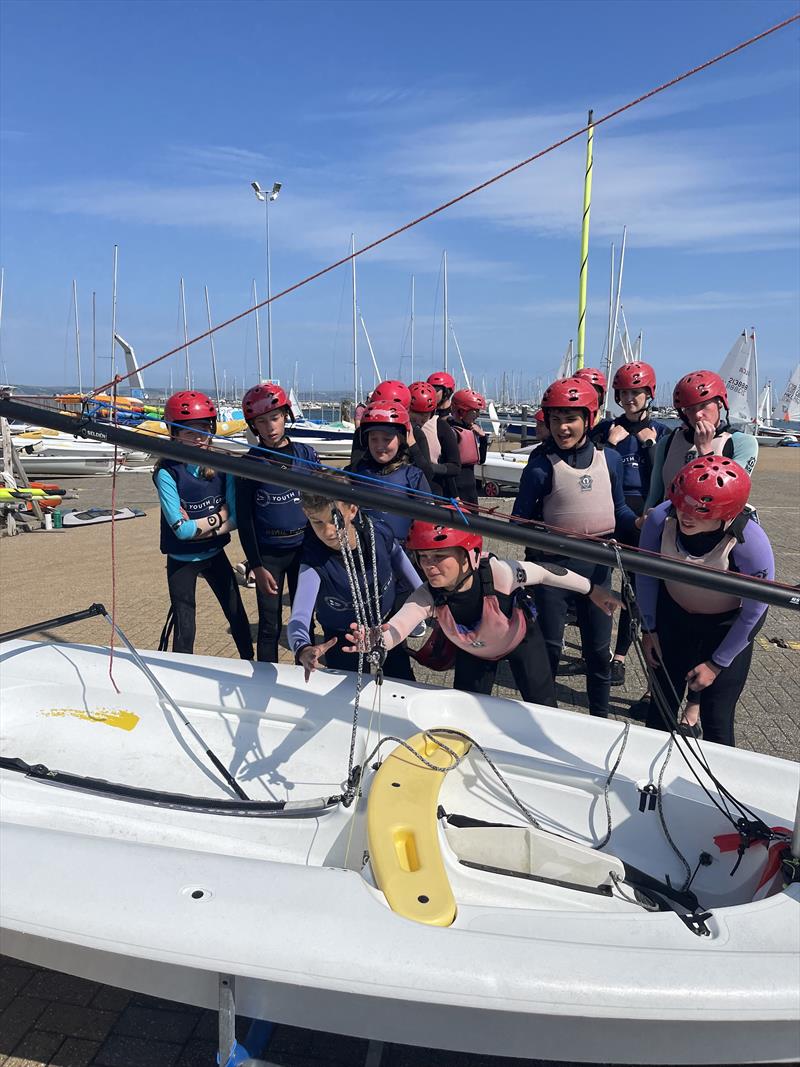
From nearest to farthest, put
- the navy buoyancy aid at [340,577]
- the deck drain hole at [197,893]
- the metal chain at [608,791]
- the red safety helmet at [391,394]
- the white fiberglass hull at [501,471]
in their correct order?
the deck drain hole at [197,893]
the metal chain at [608,791]
the navy buoyancy aid at [340,577]
the red safety helmet at [391,394]
the white fiberglass hull at [501,471]

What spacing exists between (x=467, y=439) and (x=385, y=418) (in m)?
3.57

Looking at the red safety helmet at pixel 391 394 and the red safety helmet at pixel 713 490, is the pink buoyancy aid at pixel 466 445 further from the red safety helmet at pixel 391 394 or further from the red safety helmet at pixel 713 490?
the red safety helmet at pixel 713 490

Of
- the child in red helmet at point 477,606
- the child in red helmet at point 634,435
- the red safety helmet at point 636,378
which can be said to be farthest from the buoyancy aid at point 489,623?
the red safety helmet at point 636,378

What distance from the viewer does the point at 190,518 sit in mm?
4184

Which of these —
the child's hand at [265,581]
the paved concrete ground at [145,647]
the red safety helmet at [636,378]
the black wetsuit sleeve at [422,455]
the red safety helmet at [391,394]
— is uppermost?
the red safety helmet at [636,378]

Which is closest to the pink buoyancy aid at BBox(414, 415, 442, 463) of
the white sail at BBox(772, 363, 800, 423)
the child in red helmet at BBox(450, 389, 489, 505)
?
the child in red helmet at BBox(450, 389, 489, 505)

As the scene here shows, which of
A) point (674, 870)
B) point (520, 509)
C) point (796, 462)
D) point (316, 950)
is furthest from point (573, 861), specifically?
point (796, 462)

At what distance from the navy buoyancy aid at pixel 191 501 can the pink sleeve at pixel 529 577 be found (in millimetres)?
1726

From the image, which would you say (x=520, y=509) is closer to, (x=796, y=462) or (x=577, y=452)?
(x=577, y=452)

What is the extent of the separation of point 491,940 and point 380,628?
125 cm

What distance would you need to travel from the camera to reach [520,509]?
4.10 metres

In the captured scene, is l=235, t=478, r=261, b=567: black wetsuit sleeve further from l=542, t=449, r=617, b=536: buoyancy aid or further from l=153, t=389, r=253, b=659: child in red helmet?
l=542, t=449, r=617, b=536: buoyancy aid

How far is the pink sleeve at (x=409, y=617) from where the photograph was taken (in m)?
2.94

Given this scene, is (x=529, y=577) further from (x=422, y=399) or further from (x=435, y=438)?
(x=435, y=438)
